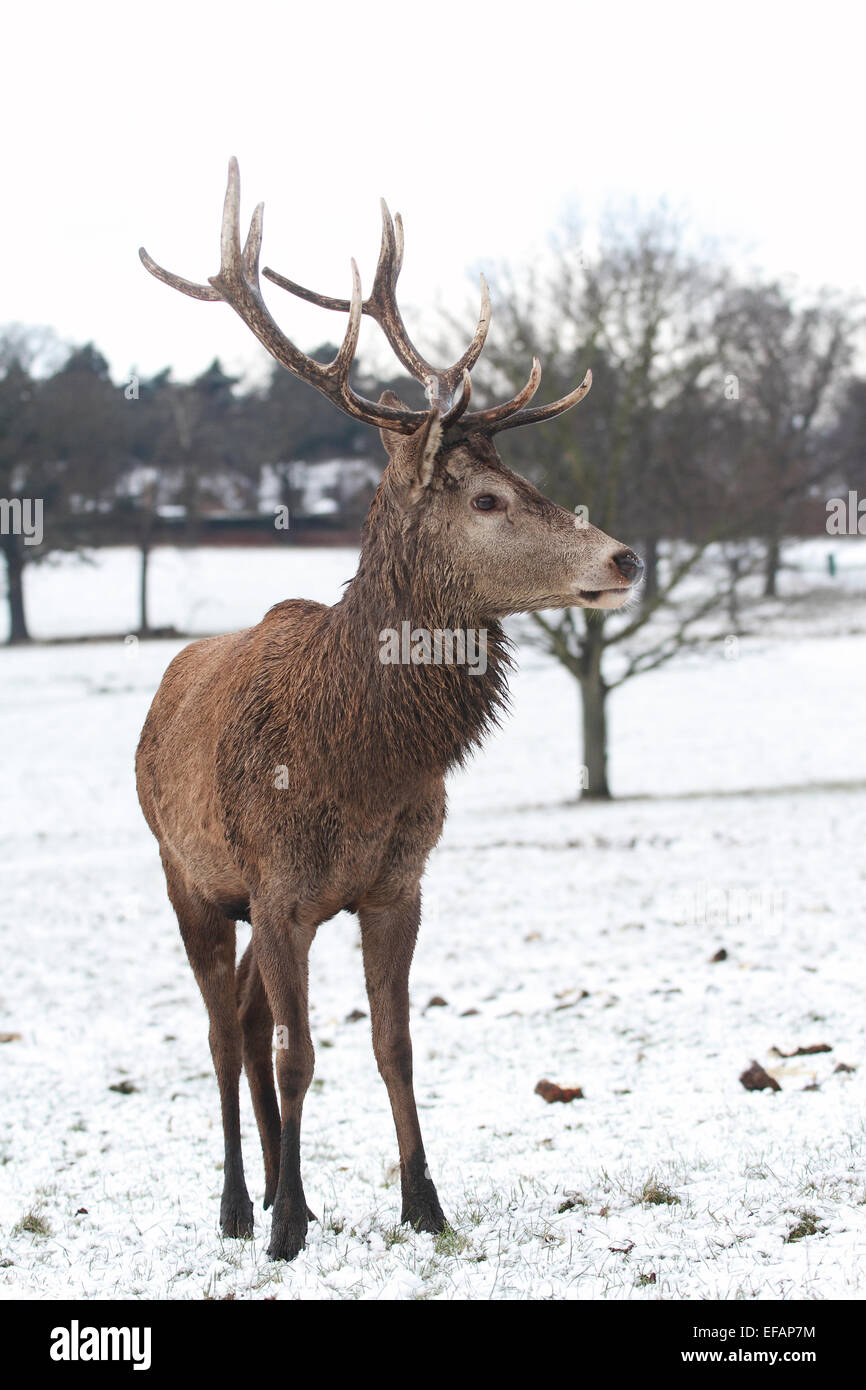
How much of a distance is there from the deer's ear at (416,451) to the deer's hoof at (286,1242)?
2529 mm

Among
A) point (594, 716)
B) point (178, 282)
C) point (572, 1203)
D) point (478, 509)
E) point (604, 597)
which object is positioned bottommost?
point (572, 1203)

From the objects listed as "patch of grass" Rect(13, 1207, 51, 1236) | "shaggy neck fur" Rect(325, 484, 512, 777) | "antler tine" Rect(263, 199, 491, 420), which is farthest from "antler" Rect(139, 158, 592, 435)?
"patch of grass" Rect(13, 1207, 51, 1236)

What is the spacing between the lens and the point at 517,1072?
6543 mm

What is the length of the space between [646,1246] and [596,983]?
4.41 meters

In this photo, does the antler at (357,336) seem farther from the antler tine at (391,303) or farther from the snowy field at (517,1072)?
the snowy field at (517,1072)

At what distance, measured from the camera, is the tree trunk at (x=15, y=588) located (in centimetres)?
3253

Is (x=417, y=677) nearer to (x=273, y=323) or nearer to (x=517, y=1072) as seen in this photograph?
(x=273, y=323)

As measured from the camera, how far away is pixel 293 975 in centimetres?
420

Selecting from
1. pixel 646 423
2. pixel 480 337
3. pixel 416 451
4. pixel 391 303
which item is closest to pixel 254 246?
pixel 391 303

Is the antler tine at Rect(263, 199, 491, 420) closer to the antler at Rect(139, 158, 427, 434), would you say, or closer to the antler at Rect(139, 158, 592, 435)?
the antler at Rect(139, 158, 592, 435)

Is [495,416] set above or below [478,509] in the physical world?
above

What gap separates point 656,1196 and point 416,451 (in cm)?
276

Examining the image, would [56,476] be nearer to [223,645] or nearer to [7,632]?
[7,632]

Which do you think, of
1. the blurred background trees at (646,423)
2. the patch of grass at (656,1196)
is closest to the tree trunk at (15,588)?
the blurred background trees at (646,423)
